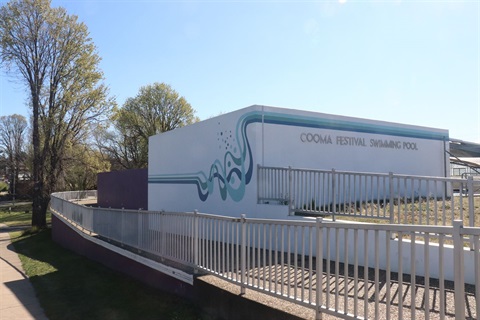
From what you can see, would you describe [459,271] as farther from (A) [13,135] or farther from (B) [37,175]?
(A) [13,135]

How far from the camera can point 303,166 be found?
1111cm

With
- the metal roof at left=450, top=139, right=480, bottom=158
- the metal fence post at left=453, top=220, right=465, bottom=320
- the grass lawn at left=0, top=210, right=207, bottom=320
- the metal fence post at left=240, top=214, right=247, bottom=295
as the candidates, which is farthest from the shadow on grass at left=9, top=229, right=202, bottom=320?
the metal roof at left=450, top=139, right=480, bottom=158

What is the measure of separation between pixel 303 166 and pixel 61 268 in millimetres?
8453

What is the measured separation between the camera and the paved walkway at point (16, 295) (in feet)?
26.4

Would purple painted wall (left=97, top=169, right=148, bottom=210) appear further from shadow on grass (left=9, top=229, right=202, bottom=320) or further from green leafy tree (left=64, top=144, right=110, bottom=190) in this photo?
green leafy tree (left=64, top=144, right=110, bottom=190)

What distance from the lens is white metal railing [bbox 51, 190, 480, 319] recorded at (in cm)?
336

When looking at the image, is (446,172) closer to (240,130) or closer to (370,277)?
(240,130)

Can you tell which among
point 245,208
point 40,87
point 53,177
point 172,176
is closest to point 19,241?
point 53,177

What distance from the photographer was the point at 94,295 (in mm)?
8656

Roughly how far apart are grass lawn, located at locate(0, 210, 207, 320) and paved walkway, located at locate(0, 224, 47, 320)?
18 centimetres

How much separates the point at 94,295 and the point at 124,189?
11.2 metres

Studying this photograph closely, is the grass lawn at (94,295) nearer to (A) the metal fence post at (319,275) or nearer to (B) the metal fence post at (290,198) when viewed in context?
(A) the metal fence post at (319,275)

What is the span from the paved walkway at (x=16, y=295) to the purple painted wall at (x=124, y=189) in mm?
5366

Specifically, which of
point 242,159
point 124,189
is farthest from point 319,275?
point 124,189
